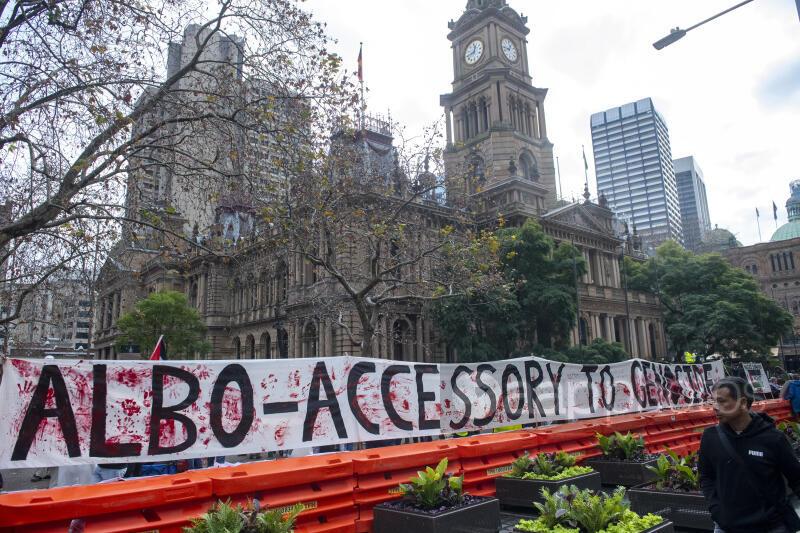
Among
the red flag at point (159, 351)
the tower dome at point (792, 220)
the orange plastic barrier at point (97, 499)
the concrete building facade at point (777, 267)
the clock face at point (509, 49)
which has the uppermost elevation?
the clock face at point (509, 49)

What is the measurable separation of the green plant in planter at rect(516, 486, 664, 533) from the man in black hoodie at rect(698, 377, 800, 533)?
3.56 ft

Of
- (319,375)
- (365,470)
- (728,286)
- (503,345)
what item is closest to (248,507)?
(365,470)

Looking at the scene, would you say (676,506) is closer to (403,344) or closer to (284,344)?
(403,344)

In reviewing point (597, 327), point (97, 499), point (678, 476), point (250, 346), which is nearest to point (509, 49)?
point (597, 327)

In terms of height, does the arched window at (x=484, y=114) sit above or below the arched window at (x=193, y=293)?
above

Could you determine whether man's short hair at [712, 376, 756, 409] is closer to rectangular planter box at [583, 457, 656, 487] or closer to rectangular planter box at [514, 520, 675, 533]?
rectangular planter box at [514, 520, 675, 533]

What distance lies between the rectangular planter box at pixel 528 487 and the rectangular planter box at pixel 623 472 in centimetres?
138

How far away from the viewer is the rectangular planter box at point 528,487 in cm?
807

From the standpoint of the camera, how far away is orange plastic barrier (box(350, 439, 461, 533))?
7.04 meters

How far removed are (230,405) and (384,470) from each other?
2.12 meters

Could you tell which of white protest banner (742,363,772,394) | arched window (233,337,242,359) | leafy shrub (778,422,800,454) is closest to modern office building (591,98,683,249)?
arched window (233,337,242,359)

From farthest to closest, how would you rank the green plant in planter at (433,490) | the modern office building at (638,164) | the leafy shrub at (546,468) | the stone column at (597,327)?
the modern office building at (638,164), the stone column at (597,327), the leafy shrub at (546,468), the green plant in planter at (433,490)

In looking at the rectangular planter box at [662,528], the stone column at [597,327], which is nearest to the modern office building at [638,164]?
the stone column at [597,327]

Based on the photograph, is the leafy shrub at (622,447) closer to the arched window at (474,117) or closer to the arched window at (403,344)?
the arched window at (403,344)
